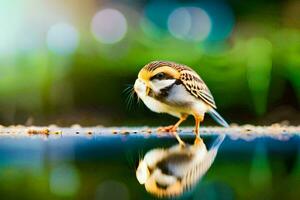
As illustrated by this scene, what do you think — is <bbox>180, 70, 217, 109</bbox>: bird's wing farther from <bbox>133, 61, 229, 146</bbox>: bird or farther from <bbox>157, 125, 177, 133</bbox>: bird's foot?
<bbox>157, 125, 177, 133</bbox>: bird's foot

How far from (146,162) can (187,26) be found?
59 cm

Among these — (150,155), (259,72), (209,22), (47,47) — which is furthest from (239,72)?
(47,47)

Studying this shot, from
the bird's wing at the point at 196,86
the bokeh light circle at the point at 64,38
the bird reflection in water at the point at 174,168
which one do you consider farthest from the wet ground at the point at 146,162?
the bokeh light circle at the point at 64,38

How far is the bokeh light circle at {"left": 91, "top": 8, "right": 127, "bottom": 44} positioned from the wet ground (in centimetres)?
34

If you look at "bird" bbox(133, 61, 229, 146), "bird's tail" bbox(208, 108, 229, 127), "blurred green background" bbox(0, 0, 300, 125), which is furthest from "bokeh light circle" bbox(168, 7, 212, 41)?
"bird's tail" bbox(208, 108, 229, 127)

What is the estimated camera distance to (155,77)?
1994 millimetres

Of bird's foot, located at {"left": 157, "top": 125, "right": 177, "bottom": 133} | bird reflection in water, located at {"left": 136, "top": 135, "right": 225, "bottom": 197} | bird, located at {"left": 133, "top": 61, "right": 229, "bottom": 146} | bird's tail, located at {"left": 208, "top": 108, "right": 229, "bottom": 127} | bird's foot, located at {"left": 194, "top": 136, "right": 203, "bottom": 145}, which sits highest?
bird, located at {"left": 133, "top": 61, "right": 229, "bottom": 146}

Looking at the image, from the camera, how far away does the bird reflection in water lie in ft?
4.99

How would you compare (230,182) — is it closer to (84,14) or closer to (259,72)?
(259,72)

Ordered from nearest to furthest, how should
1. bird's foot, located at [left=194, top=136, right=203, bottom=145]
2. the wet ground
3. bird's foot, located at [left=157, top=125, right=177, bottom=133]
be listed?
the wet ground, bird's foot, located at [left=194, top=136, right=203, bottom=145], bird's foot, located at [left=157, top=125, right=177, bottom=133]

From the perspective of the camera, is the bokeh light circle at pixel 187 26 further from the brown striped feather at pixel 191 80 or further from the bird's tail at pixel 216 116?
the bird's tail at pixel 216 116

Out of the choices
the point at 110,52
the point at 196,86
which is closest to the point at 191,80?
the point at 196,86

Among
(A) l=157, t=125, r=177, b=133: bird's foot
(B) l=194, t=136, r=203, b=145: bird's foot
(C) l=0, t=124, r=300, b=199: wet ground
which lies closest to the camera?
(C) l=0, t=124, r=300, b=199: wet ground

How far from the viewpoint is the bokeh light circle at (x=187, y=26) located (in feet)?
6.77
